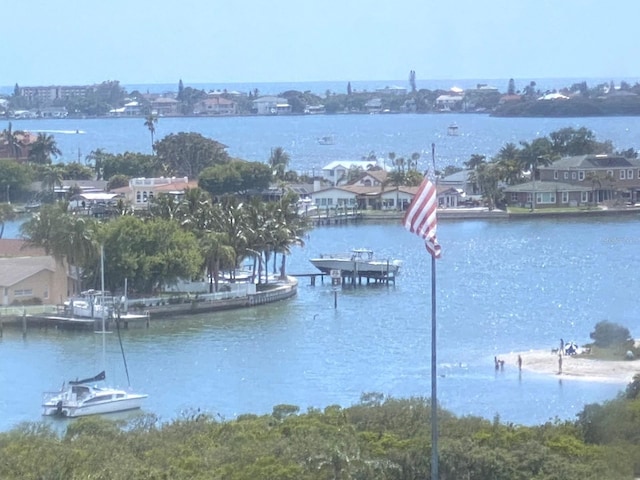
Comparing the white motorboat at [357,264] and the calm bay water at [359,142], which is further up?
the white motorboat at [357,264]

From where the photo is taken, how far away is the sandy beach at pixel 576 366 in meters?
34.1

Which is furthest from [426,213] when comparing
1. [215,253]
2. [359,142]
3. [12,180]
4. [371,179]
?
[359,142]

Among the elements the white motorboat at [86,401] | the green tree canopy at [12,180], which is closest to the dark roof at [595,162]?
the green tree canopy at [12,180]

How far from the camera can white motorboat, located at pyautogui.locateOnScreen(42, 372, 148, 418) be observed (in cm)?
3312

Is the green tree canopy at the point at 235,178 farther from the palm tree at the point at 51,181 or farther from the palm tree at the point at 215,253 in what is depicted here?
the palm tree at the point at 215,253

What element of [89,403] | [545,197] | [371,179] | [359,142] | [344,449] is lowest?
[359,142]

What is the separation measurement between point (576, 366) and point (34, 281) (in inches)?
719

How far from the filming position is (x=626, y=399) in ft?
84.2

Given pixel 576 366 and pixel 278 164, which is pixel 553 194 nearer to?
pixel 278 164

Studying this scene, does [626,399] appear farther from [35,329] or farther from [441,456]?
[35,329]

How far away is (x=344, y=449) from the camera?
20.5 metres

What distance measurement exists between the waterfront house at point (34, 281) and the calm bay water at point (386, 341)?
354 cm

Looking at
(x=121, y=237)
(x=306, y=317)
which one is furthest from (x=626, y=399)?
(x=121, y=237)

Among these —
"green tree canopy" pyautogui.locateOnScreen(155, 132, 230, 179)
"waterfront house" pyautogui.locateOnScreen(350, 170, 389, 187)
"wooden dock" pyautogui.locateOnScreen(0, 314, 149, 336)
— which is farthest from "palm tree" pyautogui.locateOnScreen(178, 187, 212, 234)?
"green tree canopy" pyautogui.locateOnScreen(155, 132, 230, 179)
